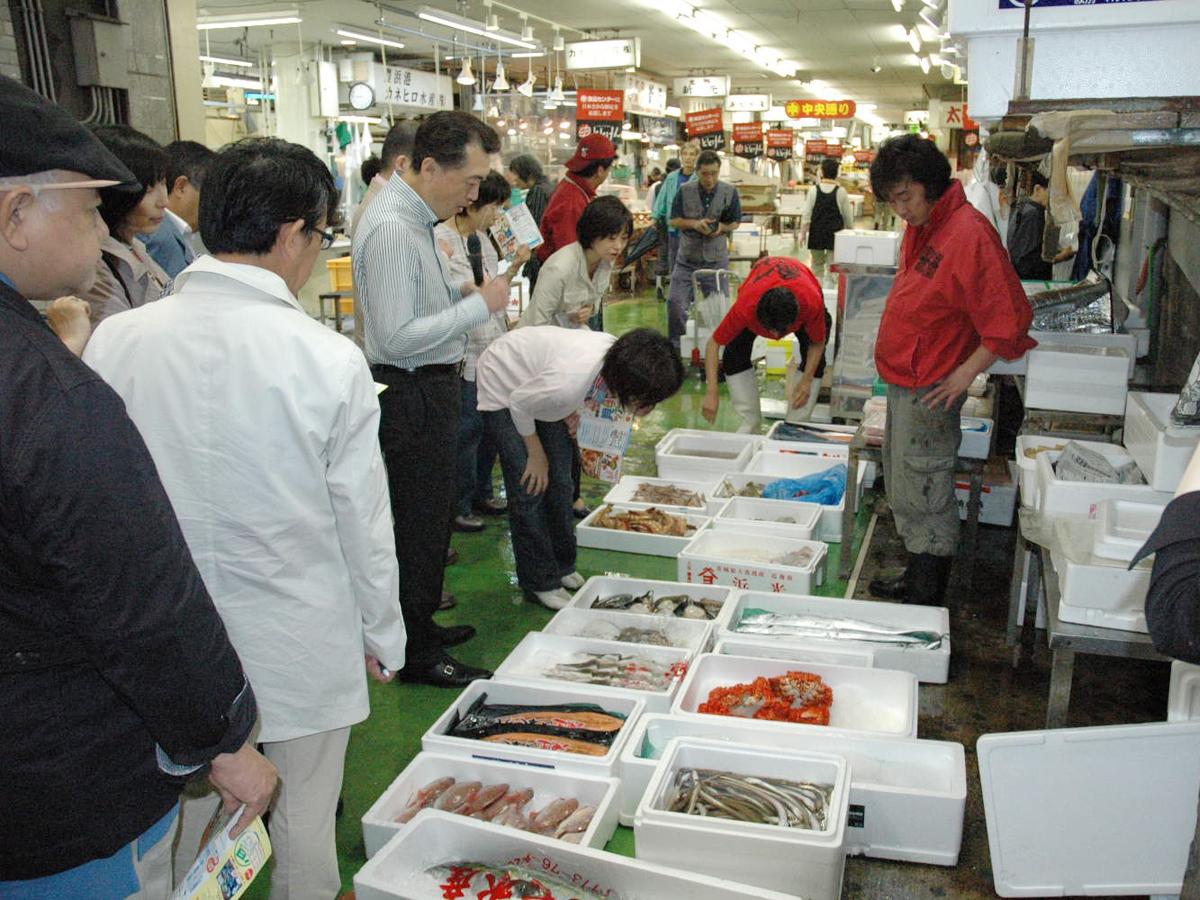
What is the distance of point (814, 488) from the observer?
17.7 feet

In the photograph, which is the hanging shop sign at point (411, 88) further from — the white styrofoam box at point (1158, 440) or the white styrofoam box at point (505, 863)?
the white styrofoam box at point (505, 863)

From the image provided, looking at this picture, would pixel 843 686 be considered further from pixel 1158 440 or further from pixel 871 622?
pixel 1158 440

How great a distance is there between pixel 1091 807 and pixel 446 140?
2.65 m

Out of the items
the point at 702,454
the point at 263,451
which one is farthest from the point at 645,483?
the point at 263,451

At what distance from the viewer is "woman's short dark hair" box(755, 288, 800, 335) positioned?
540cm

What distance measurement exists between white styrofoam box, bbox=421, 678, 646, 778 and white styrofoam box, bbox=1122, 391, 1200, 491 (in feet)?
5.58

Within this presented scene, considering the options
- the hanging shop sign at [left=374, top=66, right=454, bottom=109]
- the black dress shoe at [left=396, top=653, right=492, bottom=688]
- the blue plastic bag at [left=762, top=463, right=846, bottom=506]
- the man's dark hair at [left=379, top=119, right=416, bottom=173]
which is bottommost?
the black dress shoe at [left=396, top=653, right=492, bottom=688]

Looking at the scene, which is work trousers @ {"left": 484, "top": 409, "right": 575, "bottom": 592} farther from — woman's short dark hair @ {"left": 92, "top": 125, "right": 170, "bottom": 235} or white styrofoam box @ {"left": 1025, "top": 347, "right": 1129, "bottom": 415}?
white styrofoam box @ {"left": 1025, "top": 347, "right": 1129, "bottom": 415}

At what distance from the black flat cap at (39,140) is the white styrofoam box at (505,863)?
1.66 metres

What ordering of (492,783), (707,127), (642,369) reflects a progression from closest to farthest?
(492,783), (642,369), (707,127)

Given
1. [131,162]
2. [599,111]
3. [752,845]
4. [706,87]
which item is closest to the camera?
[752,845]

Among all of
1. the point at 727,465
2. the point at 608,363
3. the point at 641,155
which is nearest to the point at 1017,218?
the point at 727,465

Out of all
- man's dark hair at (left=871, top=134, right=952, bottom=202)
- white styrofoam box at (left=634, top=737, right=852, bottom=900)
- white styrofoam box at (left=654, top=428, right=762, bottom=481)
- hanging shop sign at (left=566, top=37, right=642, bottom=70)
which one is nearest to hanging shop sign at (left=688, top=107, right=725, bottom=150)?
hanging shop sign at (left=566, top=37, right=642, bottom=70)

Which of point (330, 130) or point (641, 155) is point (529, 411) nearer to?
point (330, 130)
